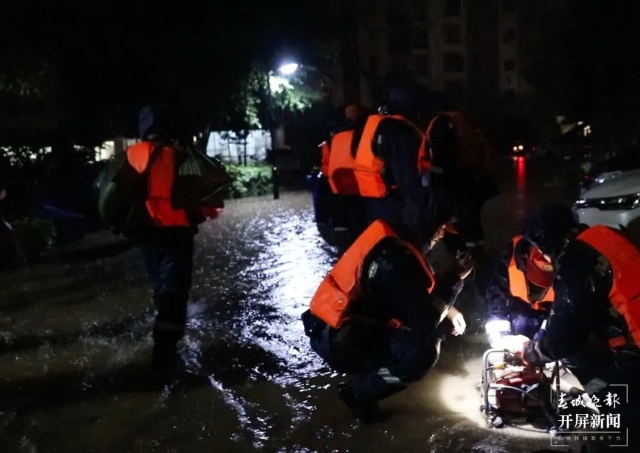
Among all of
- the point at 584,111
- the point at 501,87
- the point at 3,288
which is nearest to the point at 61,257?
the point at 3,288

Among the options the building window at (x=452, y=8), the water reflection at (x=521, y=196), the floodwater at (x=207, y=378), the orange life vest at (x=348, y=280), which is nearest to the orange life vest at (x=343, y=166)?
the floodwater at (x=207, y=378)

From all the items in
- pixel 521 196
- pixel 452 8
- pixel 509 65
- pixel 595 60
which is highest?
pixel 452 8

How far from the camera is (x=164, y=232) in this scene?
5.63 m

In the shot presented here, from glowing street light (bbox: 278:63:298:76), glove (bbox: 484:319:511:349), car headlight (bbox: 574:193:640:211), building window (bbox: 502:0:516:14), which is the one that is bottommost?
glove (bbox: 484:319:511:349)

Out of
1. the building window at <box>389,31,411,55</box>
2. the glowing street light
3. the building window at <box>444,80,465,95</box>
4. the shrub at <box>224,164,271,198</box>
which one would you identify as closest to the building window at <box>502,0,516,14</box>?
the building window at <box>444,80,465,95</box>

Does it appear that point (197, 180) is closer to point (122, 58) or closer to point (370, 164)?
point (370, 164)

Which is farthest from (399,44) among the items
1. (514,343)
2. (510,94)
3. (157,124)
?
(514,343)

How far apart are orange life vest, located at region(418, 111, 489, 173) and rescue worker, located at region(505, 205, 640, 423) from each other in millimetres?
2207

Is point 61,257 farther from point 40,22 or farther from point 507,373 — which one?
point 507,373

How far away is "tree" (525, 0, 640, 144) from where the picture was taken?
57.1 ft

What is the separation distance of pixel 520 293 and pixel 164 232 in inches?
99.7

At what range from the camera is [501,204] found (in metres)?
15.0

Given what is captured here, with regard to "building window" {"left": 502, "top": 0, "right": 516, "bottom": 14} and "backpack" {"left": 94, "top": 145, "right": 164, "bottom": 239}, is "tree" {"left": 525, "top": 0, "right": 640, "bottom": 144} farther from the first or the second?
"building window" {"left": 502, "top": 0, "right": 516, "bottom": 14}

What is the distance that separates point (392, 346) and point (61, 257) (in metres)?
8.01
